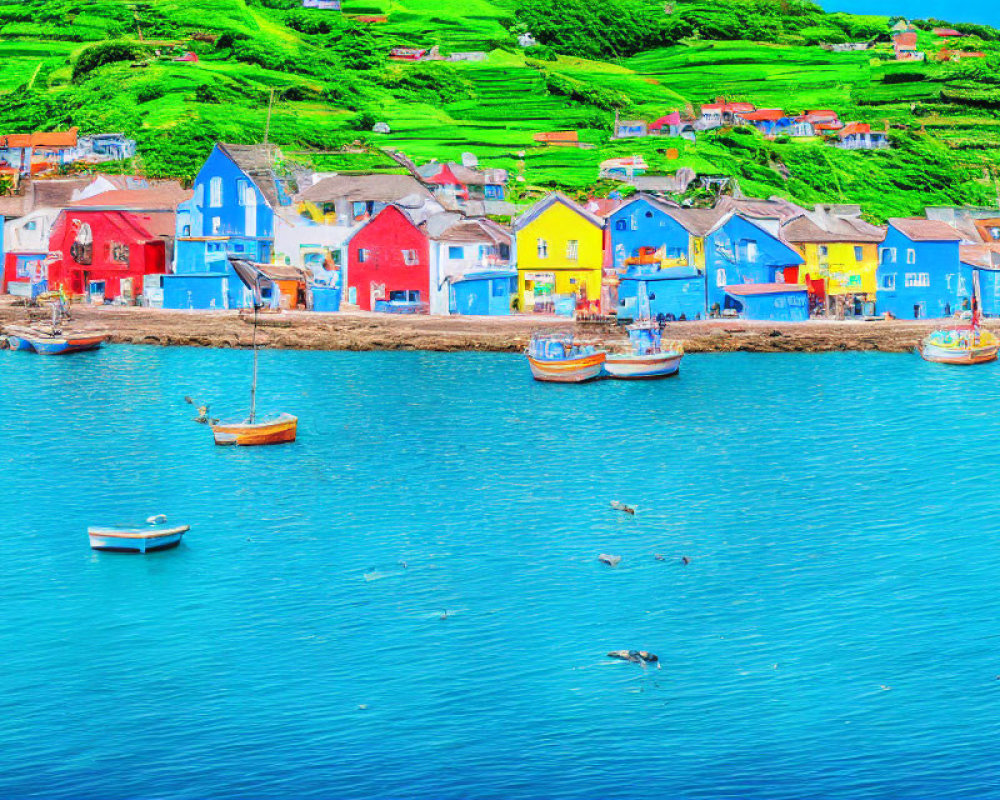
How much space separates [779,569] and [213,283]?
56688 mm

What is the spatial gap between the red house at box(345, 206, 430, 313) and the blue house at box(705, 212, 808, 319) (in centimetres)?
1660

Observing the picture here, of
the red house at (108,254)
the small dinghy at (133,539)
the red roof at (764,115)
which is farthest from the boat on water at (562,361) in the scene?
the red roof at (764,115)

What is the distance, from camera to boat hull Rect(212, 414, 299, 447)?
147ft

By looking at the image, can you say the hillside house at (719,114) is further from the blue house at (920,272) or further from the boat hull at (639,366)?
the boat hull at (639,366)

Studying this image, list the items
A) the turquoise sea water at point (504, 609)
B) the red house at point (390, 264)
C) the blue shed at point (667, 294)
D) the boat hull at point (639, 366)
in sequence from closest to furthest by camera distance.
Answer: the turquoise sea water at point (504, 609) → the boat hull at point (639, 366) → the blue shed at point (667, 294) → the red house at point (390, 264)

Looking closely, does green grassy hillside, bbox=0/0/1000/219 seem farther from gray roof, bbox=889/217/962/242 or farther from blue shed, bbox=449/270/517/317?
blue shed, bbox=449/270/517/317

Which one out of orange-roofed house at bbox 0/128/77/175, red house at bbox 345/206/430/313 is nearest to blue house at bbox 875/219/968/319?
red house at bbox 345/206/430/313

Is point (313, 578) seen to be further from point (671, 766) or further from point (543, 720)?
point (671, 766)

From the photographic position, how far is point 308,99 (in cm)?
15850

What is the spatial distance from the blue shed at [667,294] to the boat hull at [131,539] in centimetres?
4731

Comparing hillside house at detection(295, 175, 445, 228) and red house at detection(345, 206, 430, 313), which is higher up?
hillside house at detection(295, 175, 445, 228)

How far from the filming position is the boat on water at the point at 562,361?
2309 inches

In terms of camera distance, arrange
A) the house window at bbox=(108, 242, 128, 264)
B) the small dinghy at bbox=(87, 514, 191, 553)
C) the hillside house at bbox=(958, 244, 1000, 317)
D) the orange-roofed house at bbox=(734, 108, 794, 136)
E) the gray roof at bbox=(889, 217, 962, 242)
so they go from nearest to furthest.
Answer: the small dinghy at bbox=(87, 514, 191, 553) → the hillside house at bbox=(958, 244, 1000, 317) → the gray roof at bbox=(889, 217, 962, 242) → the house window at bbox=(108, 242, 128, 264) → the orange-roofed house at bbox=(734, 108, 794, 136)

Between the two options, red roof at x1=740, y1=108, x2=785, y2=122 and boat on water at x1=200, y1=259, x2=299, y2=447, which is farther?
red roof at x1=740, y1=108, x2=785, y2=122
